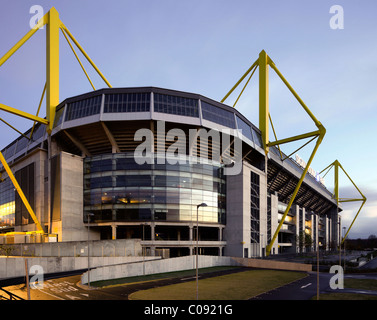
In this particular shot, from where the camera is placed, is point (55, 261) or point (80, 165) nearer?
point (55, 261)

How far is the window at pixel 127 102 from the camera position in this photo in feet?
195

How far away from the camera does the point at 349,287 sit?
33406mm

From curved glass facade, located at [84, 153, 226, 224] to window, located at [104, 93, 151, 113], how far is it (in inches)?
359

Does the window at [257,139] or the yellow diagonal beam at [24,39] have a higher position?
the yellow diagonal beam at [24,39]

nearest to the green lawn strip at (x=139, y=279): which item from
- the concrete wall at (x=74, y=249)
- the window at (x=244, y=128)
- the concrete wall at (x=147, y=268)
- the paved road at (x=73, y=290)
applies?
the concrete wall at (x=147, y=268)

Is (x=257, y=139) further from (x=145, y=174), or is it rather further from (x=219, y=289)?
(x=219, y=289)

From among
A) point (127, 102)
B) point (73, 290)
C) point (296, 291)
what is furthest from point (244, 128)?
point (73, 290)

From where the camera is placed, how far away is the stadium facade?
200 feet

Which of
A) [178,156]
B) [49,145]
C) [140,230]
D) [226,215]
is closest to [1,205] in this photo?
[49,145]

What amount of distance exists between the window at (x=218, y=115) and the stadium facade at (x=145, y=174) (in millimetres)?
241

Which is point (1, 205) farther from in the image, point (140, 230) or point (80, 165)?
point (140, 230)

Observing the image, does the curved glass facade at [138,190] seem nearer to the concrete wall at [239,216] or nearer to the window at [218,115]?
the concrete wall at [239,216]

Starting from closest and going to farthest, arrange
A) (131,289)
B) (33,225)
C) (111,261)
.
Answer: (131,289), (111,261), (33,225)

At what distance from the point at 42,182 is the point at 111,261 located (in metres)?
32.8
